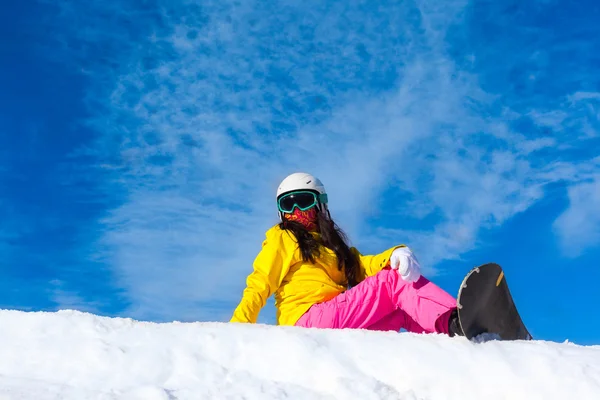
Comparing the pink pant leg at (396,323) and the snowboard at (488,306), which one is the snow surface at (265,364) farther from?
the pink pant leg at (396,323)

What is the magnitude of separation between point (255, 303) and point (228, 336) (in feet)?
3.61

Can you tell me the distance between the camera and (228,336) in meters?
3.80

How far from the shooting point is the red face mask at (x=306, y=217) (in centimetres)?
572

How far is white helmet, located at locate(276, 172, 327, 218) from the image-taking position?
19.0ft

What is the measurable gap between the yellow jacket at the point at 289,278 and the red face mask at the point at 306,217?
0.39 m

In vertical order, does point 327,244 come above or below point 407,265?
above

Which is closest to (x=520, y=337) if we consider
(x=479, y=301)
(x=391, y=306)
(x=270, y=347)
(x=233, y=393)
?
(x=479, y=301)

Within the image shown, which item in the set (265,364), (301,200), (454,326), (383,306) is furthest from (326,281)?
(265,364)

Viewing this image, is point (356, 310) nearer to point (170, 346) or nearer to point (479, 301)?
point (479, 301)

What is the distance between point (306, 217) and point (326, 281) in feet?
2.49

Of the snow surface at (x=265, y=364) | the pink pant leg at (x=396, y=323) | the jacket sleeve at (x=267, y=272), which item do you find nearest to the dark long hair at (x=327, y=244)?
the jacket sleeve at (x=267, y=272)

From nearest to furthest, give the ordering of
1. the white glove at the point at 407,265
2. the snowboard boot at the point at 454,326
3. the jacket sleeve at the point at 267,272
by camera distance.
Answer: the snowboard boot at the point at 454,326 < the white glove at the point at 407,265 < the jacket sleeve at the point at 267,272

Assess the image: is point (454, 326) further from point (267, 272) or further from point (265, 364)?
point (267, 272)

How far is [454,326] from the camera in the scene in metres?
4.10
